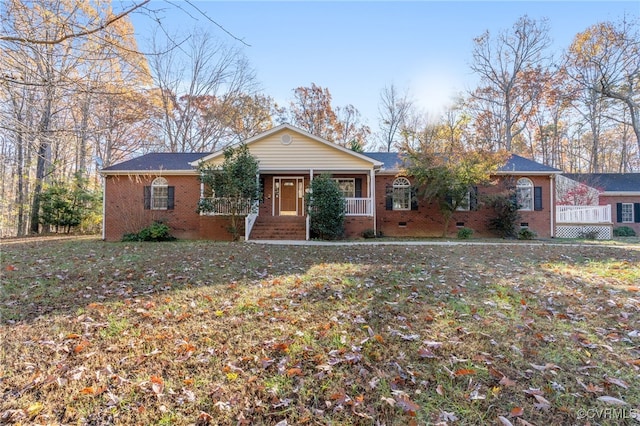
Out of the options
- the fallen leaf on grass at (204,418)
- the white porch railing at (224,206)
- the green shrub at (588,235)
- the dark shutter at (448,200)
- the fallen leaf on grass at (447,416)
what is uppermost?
the dark shutter at (448,200)

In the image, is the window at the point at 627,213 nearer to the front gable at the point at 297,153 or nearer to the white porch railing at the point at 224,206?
the front gable at the point at 297,153

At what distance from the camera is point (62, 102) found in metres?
5.52

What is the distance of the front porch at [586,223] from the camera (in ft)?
50.1

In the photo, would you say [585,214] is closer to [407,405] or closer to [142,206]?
[407,405]

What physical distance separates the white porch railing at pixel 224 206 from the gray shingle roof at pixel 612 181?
861 inches

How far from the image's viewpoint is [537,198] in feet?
49.2

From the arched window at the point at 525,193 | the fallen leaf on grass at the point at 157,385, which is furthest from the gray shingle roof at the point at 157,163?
the arched window at the point at 525,193

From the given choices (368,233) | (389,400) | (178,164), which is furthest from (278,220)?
(389,400)

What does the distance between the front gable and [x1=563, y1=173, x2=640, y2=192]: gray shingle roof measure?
17.4m

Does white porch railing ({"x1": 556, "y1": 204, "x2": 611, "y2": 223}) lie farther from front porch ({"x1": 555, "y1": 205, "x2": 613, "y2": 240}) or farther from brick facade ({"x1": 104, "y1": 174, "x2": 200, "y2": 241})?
brick facade ({"x1": 104, "y1": 174, "x2": 200, "y2": 241})

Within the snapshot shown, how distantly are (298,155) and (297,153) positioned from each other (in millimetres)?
96

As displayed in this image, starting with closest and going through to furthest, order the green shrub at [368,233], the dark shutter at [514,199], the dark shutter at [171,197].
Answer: the green shrub at [368,233]
the dark shutter at [514,199]
the dark shutter at [171,197]

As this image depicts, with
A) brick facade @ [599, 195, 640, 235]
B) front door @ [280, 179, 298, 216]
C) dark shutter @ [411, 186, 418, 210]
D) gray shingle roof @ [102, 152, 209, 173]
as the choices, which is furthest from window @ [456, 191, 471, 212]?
gray shingle roof @ [102, 152, 209, 173]

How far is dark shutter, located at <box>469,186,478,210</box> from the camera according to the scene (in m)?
14.5
